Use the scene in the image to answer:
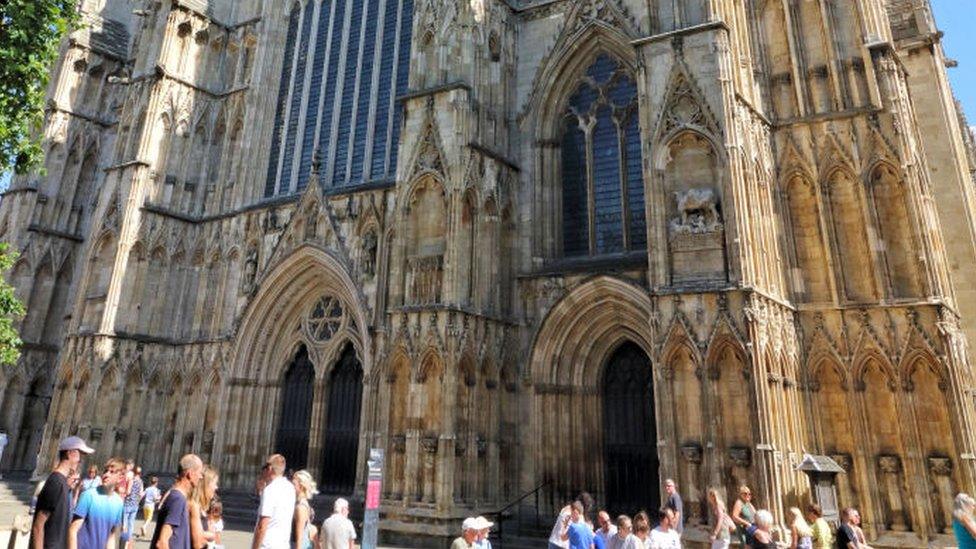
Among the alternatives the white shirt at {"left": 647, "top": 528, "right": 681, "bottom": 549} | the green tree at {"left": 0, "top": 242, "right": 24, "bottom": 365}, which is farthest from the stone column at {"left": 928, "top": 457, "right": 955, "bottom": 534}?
the green tree at {"left": 0, "top": 242, "right": 24, "bottom": 365}

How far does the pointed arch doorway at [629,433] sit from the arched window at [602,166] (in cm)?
267

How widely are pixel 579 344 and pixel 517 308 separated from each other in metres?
A: 1.71

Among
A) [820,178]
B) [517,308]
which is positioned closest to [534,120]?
[517,308]

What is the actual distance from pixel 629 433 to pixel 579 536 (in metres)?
7.62

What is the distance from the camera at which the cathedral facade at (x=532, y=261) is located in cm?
1258

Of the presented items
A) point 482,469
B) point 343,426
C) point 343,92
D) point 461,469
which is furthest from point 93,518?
point 343,92

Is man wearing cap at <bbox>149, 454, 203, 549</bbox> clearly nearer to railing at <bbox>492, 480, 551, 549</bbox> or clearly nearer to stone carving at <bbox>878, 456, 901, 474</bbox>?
railing at <bbox>492, 480, 551, 549</bbox>

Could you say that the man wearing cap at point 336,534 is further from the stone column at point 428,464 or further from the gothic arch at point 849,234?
the gothic arch at point 849,234

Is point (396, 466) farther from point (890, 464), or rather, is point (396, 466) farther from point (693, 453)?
point (890, 464)

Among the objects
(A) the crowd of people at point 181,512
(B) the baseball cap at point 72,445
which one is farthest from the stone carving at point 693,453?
(B) the baseball cap at point 72,445

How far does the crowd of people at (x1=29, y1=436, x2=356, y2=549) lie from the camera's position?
461cm

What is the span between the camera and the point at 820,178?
14.2 meters

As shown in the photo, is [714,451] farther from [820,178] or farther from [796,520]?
[820,178]

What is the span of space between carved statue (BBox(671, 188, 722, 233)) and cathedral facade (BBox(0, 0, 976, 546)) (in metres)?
0.07
